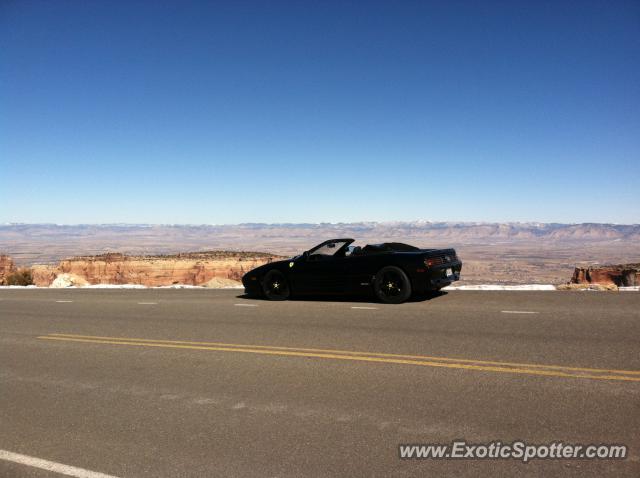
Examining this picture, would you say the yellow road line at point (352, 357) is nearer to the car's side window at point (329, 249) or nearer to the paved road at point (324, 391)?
the paved road at point (324, 391)

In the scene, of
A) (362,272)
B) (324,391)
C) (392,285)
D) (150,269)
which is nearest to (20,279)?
(150,269)

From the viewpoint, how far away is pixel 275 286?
483 inches

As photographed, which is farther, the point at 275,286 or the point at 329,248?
the point at 275,286

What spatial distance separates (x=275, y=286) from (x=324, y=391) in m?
7.28

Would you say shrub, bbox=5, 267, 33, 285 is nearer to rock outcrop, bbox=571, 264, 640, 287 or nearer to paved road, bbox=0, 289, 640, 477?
paved road, bbox=0, 289, 640, 477

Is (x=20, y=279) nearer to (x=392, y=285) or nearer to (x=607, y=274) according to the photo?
(x=392, y=285)

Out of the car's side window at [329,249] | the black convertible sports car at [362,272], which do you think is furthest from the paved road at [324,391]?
the car's side window at [329,249]

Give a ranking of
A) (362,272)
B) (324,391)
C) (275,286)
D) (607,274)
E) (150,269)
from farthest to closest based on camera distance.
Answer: (150,269), (607,274), (275,286), (362,272), (324,391)

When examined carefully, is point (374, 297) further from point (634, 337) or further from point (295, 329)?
point (634, 337)

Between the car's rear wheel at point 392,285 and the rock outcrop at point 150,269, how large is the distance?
41515mm

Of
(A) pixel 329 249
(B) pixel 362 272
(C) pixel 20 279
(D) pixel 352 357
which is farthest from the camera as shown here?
(C) pixel 20 279

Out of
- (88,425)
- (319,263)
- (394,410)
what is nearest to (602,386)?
(394,410)

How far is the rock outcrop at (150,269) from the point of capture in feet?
173

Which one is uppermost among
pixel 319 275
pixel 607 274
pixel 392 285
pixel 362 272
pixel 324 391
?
pixel 362 272
